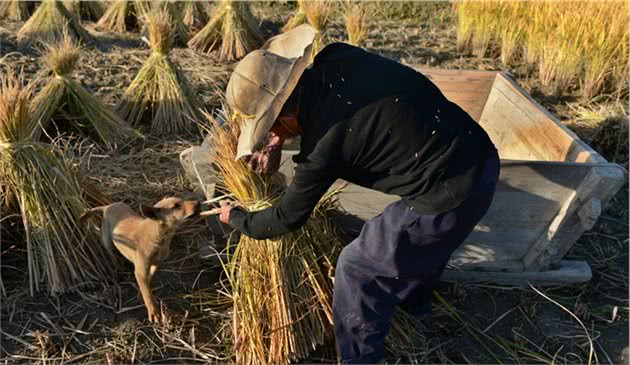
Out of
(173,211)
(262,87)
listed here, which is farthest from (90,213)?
(262,87)

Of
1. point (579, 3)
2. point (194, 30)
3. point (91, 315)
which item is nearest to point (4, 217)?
point (91, 315)

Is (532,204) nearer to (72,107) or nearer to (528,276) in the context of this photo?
(528,276)

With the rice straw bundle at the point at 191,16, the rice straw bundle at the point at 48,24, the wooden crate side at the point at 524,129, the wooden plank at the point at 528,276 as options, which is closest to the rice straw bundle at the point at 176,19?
the rice straw bundle at the point at 191,16

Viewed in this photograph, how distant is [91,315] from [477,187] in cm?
185

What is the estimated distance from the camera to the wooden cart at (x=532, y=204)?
2537 millimetres

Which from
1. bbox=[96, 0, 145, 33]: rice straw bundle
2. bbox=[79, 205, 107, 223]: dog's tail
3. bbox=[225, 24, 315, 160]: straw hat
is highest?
bbox=[225, 24, 315, 160]: straw hat

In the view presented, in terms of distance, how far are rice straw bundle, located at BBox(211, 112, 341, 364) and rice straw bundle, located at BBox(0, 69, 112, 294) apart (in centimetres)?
74

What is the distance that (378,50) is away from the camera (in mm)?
5969

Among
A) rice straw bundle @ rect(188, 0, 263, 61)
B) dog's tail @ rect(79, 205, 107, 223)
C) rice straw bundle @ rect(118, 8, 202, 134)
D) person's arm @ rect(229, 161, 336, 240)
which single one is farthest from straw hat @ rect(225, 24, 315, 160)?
rice straw bundle @ rect(188, 0, 263, 61)

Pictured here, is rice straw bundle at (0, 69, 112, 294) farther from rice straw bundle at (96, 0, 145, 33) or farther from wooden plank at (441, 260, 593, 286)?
rice straw bundle at (96, 0, 145, 33)

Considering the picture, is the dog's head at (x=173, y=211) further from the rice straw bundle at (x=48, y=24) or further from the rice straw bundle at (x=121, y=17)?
the rice straw bundle at (x=121, y=17)

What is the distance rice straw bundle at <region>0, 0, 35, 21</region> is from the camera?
19.3 feet

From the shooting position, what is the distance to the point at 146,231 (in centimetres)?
234

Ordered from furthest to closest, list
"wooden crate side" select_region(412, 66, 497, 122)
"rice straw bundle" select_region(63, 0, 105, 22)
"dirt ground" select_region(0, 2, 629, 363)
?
1. "rice straw bundle" select_region(63, 0, 105, 22)
2. "wooden crate side" select_region(412, 66, 497, 122)
3. "dirt ground" select_region(0, 2, 629, 363)
